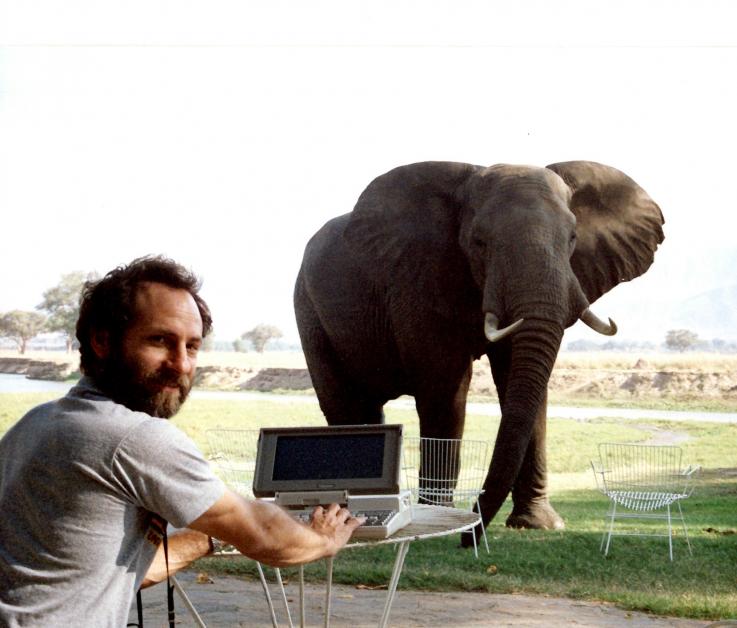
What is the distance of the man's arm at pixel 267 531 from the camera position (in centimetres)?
147

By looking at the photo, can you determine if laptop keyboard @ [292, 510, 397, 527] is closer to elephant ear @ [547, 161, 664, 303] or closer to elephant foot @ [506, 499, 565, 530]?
elephant ear @ [547, 161, 664, 303]

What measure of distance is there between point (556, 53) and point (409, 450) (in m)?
2.28

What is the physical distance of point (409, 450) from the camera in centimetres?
630

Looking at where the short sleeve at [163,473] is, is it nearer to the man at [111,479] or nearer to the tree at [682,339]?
the man at [111,479]

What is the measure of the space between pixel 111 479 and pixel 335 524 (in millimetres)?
436

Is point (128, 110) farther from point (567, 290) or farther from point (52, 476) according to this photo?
point (52, 476)

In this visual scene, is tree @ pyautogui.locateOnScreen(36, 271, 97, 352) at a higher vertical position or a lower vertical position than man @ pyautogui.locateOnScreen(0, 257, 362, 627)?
lower

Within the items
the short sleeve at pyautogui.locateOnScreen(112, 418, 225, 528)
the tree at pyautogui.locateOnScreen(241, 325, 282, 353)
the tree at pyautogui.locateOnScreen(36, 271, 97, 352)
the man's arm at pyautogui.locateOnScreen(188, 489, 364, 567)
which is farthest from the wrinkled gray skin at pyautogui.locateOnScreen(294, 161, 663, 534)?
the short sleeve at pyautogui.locateOnScreen(112, 418, 225, 528)

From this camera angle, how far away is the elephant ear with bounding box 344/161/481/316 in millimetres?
5273

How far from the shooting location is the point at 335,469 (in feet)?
6.76

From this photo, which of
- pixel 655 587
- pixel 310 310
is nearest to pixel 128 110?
pixel 310 310

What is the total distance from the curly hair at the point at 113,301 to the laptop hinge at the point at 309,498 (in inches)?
22.6

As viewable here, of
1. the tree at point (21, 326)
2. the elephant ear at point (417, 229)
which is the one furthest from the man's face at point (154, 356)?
the tree at point (21, 326)

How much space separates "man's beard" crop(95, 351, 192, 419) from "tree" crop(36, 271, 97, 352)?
577cm
